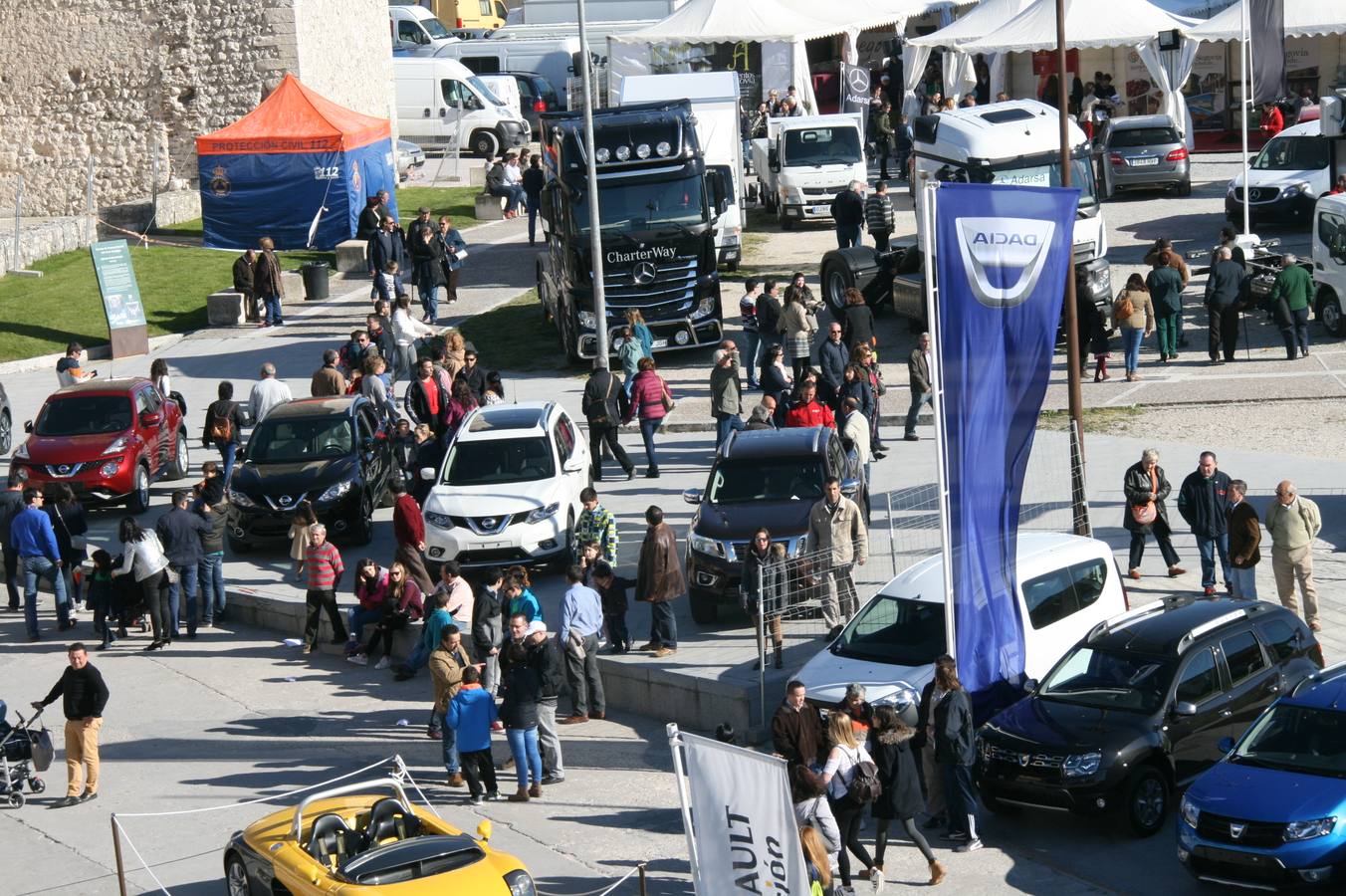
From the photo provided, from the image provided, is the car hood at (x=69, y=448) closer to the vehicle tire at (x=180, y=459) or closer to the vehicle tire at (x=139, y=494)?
the vehicle tire at (x=139, y=494)

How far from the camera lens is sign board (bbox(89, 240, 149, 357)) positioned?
31391 millimetres

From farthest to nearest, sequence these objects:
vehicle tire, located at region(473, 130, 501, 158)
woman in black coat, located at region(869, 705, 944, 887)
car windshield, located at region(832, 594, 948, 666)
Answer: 1. vehicle tire, located at region(473, 130, 501, 158)
2. car windshield, located at region(832, 594, 948, 666)
3. woman in black coat, located at region(869, 705, 944, 887)

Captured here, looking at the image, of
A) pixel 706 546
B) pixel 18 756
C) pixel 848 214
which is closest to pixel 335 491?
pixel 706 546

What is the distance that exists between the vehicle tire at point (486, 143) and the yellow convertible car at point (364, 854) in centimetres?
3882

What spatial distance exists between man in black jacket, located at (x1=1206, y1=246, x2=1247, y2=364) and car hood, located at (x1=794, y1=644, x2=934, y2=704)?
45.0 ft

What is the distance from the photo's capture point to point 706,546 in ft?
58.1

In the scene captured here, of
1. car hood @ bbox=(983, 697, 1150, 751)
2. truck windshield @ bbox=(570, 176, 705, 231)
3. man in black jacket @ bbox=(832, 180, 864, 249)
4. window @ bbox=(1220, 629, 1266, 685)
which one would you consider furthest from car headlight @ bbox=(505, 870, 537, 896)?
man in black jacket @ bbox=(832, 180, 864, 249)

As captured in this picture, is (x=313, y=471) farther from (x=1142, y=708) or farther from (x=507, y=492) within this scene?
(x=1142, y=708)

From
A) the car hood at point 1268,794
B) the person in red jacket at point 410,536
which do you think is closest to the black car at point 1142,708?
the car hood at point 1268,794

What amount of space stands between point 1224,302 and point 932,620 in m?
13.4

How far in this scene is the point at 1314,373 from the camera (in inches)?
1031

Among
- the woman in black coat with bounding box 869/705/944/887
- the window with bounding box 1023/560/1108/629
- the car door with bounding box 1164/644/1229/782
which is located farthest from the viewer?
the window with bounding box 1023/560/1108/629

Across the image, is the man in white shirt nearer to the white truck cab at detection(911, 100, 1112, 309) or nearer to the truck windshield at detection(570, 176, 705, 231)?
the truck windshield at detection(570, 176, 705, 231)

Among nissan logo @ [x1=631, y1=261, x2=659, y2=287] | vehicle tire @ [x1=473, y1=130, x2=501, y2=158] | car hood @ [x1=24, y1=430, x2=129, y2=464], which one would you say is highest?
vehicle tire @ [x1=473, y1=130, x2=501, y2=158]
